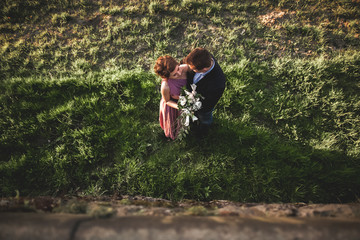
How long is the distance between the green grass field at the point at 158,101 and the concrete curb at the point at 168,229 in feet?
5.42

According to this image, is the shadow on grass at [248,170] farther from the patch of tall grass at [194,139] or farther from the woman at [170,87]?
the woman at [170,87]

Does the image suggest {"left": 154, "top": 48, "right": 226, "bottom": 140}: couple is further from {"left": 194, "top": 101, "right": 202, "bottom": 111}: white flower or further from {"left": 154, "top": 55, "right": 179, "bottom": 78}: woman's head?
{"left": 194, "top": 101, "right": 202, "bottom": 111}: white flower

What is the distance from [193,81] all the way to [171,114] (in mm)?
715

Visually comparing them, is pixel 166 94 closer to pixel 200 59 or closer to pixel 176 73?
pixel 176 73

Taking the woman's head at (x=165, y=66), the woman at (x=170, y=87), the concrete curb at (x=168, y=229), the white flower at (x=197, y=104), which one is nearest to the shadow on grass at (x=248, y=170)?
the woman at (x=170, y=87)

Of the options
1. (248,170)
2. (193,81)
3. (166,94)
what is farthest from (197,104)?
(248,170)

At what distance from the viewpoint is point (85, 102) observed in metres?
3.12

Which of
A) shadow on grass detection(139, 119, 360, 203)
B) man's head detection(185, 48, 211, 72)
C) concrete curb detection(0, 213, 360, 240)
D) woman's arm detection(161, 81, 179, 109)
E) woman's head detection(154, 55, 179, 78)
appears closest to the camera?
concrete curb detection(0, 213, 360, 240)

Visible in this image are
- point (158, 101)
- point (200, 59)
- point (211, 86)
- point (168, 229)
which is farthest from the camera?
point (158, 101)

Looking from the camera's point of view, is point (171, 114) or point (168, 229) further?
point (171, 114)

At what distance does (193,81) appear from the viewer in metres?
2.23

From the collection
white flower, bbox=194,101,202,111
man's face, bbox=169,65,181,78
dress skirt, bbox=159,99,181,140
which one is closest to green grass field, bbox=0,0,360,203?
dress skirt, bbox=159,99,181,140

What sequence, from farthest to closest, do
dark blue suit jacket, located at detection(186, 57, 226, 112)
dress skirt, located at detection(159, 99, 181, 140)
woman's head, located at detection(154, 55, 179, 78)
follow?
dress skirt, located at detection(159, 99, 181, 140)
woman's head, located at detection(154, 55, 179, 78)
dark blue suit jacket, located at detection(186, 57, 226, 112)

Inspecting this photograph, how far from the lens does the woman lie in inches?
85.1
